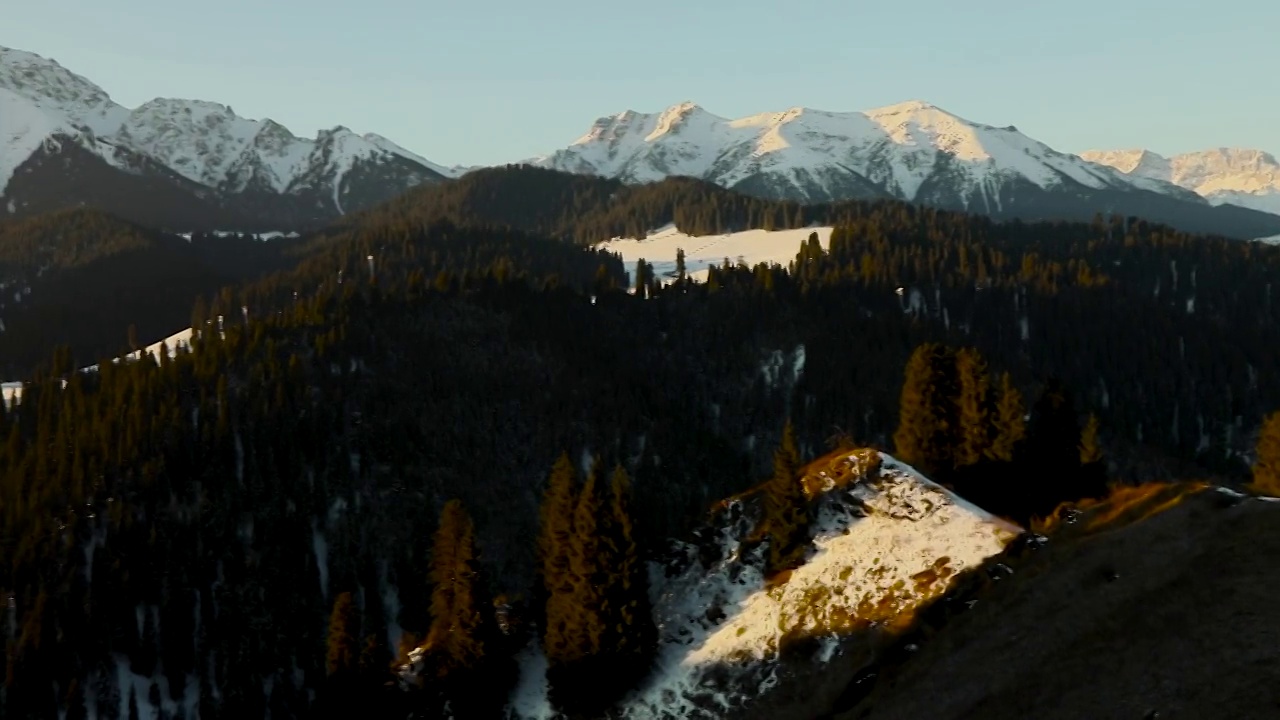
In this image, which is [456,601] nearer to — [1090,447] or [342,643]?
[342,643]

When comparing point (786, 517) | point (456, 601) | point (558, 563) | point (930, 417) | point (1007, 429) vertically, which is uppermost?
point (930, 417)

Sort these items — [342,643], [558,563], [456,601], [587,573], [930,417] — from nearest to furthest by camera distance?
[587,573] < [456,601] < [558,563] < [342,643] < [930,417]

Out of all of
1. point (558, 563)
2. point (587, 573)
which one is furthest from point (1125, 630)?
point (558, 563)

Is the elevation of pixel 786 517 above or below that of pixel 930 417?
below

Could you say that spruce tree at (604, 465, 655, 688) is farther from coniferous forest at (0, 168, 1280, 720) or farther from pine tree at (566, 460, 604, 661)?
pine tree at (566, 460, 604, 661)

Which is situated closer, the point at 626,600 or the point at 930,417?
the point at 626,600

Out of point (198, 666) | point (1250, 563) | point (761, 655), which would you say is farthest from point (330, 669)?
point (198, 666)

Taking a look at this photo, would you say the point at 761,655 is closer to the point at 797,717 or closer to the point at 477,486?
the point at 797,717

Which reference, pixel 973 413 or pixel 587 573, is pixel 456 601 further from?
pixel 973 413

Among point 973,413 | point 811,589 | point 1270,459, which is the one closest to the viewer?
point 811,589
